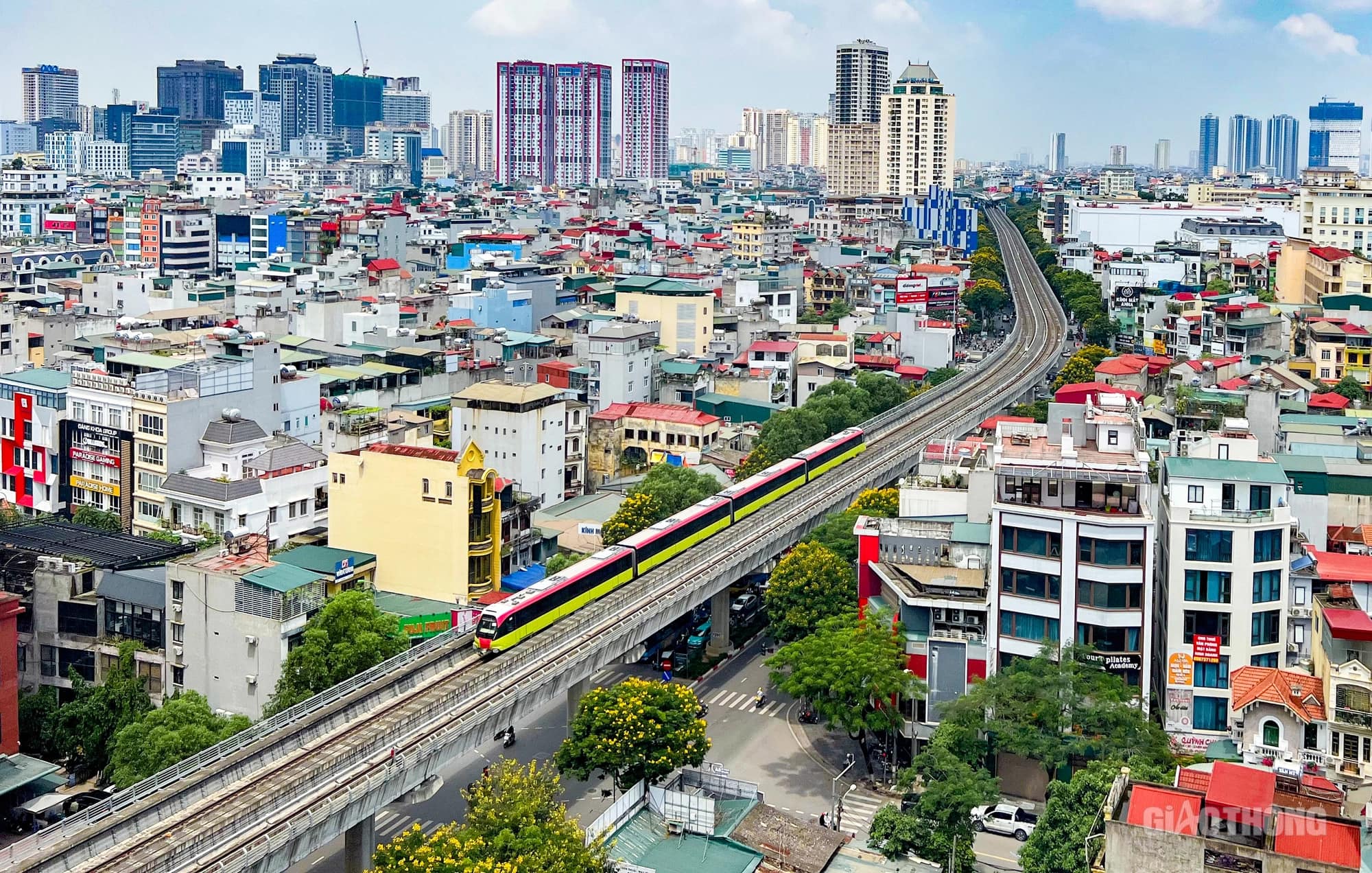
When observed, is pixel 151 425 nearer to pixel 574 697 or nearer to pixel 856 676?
pixel 574 697

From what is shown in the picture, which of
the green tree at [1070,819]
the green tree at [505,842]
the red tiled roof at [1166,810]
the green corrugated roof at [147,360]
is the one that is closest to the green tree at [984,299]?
the green corrugated roof at [147,360]

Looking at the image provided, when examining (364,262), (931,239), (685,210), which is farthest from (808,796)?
(685,210)

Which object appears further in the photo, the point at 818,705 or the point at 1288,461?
the point at 1288,461

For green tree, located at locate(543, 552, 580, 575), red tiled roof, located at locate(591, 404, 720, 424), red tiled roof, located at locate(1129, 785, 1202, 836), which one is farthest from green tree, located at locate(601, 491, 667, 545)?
red tiled roof, located at locate(1129, 785, 1202, 836)

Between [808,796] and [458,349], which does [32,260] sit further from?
[808,796]

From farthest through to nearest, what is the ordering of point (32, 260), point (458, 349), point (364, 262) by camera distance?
1. point (364, 262)
2. point (32, 260)
3. point (458, 349)

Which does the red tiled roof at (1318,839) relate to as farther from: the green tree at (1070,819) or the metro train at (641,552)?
the metro train at (641,552)

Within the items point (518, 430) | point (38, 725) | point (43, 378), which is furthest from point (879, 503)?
point (43, 378)
